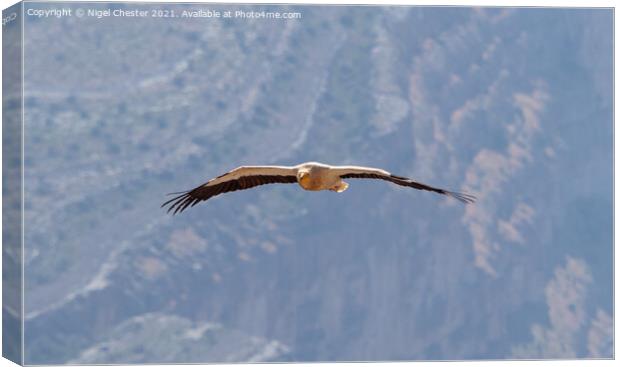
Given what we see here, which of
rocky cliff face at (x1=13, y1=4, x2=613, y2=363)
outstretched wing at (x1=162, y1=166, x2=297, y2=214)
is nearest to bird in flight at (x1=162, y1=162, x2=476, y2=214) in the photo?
outstretched wing at (x1=162, y1=166, x2=297, y2=214)

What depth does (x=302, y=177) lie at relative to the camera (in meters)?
25.6

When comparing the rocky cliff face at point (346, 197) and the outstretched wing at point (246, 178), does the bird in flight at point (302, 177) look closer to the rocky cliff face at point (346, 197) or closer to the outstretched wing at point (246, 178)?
the outstretched wing at point (246, 178)

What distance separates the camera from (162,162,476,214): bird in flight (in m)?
25.6

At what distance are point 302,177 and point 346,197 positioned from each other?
14.1 m

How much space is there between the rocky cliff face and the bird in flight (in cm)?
891

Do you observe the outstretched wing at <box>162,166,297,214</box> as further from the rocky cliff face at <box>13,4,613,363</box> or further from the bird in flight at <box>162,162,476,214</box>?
the rocky cliff face at <box>13,4,613,363</box>

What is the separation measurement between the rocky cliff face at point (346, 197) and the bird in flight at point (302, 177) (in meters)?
8.91

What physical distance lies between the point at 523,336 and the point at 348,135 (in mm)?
5492

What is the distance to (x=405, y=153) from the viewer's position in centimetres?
3916

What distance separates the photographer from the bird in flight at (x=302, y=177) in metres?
25.6

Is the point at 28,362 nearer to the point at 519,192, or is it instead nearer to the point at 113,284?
the point at 113,284

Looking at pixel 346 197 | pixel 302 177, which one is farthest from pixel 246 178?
pixel 346 197

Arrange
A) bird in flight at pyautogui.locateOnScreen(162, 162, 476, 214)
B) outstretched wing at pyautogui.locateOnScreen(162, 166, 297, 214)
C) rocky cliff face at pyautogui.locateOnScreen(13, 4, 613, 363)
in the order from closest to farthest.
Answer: bird in flight at pyautogui.locateOnScreen(162, 162, 476, 214) < outstretched wing at pyautogui.locateOnScreen(162, 166, 297, 214) < rocky cliff face at pyautogui.locateOnScreen(13, 4, 613, 363)

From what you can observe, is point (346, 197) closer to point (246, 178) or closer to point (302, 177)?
point (246, 178)
